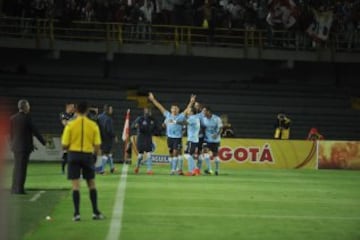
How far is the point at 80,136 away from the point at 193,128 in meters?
12.9

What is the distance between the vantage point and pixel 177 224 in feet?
39.5

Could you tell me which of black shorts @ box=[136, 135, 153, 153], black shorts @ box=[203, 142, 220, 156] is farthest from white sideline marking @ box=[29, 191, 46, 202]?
black shorts @ box=[203, 142, 220, 156]

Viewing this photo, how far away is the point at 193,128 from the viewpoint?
80.7 ft

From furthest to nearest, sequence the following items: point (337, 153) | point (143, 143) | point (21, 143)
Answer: point (337, 153), point (143, 143), point (21, 143)

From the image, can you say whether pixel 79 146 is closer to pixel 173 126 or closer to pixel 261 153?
pixel 173 126

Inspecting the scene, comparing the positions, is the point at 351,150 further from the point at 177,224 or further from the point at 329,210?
the point at 177,224

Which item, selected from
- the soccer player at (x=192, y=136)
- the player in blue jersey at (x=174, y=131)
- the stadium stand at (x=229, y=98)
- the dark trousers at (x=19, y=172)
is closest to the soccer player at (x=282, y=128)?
the stadium stand at (x=229, y=98)

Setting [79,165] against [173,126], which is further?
[173,126]

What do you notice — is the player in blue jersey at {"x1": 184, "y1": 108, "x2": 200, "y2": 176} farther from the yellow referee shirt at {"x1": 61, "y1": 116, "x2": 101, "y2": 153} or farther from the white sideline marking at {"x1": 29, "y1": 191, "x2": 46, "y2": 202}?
the yellow referee shirt at {"x1": 61, "y1": 116, "x2": 101, "y2": 153}

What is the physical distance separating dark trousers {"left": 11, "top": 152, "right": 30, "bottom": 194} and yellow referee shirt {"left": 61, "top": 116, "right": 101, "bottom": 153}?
4.78 meters

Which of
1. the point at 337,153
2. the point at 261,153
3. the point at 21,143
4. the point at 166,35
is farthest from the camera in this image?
the point at 166,35

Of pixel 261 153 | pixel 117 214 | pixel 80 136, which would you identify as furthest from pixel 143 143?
pixel 80 136

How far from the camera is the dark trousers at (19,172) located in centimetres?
1636

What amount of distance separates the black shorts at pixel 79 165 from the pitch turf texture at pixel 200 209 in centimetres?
75
